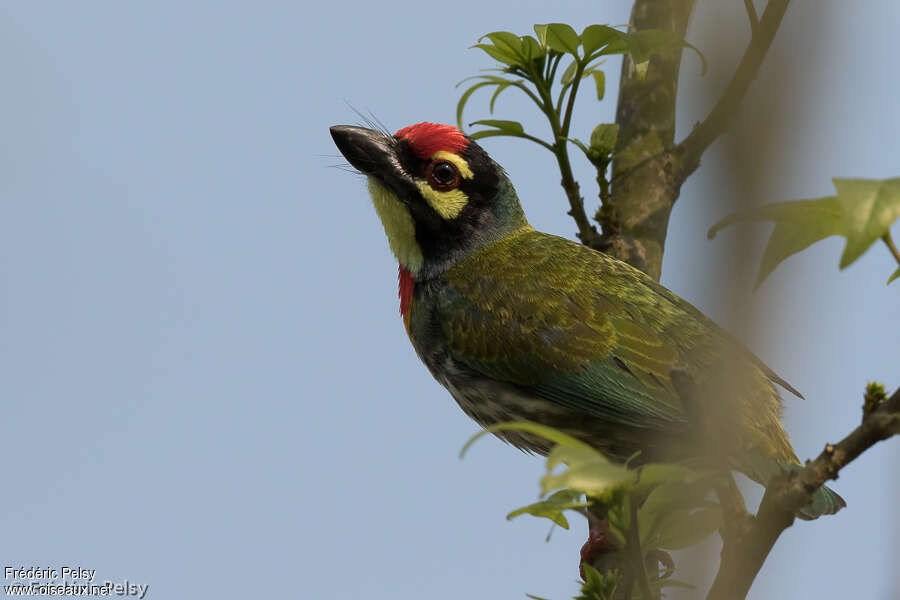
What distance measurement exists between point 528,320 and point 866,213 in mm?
2774

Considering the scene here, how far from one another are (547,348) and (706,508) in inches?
74.0

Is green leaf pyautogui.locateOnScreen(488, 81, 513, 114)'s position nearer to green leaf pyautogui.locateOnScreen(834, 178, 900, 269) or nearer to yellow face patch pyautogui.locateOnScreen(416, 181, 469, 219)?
yellow face patch pyautogui.locateOnScreen(416, 181, 469, 219)

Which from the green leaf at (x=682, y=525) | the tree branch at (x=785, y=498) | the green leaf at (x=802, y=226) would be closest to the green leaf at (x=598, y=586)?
the green leaf at (x=682, y=525)

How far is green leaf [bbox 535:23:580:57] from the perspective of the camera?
395 centimetres

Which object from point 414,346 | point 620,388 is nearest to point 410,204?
point 414,346

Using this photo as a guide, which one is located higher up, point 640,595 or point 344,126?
point 344,126

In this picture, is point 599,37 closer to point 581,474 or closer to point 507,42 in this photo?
point 507,42

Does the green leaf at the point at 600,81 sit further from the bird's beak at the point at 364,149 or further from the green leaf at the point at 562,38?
the bird's beak at the point at 364,149

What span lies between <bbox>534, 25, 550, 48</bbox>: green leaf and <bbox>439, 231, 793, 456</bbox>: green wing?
1075mm

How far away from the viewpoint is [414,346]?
5145mm

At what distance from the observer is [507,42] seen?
405cm

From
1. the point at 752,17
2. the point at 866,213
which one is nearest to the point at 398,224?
the point at 752,17

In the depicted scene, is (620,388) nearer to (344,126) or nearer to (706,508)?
(706,508)

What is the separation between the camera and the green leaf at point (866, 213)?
1715mm
